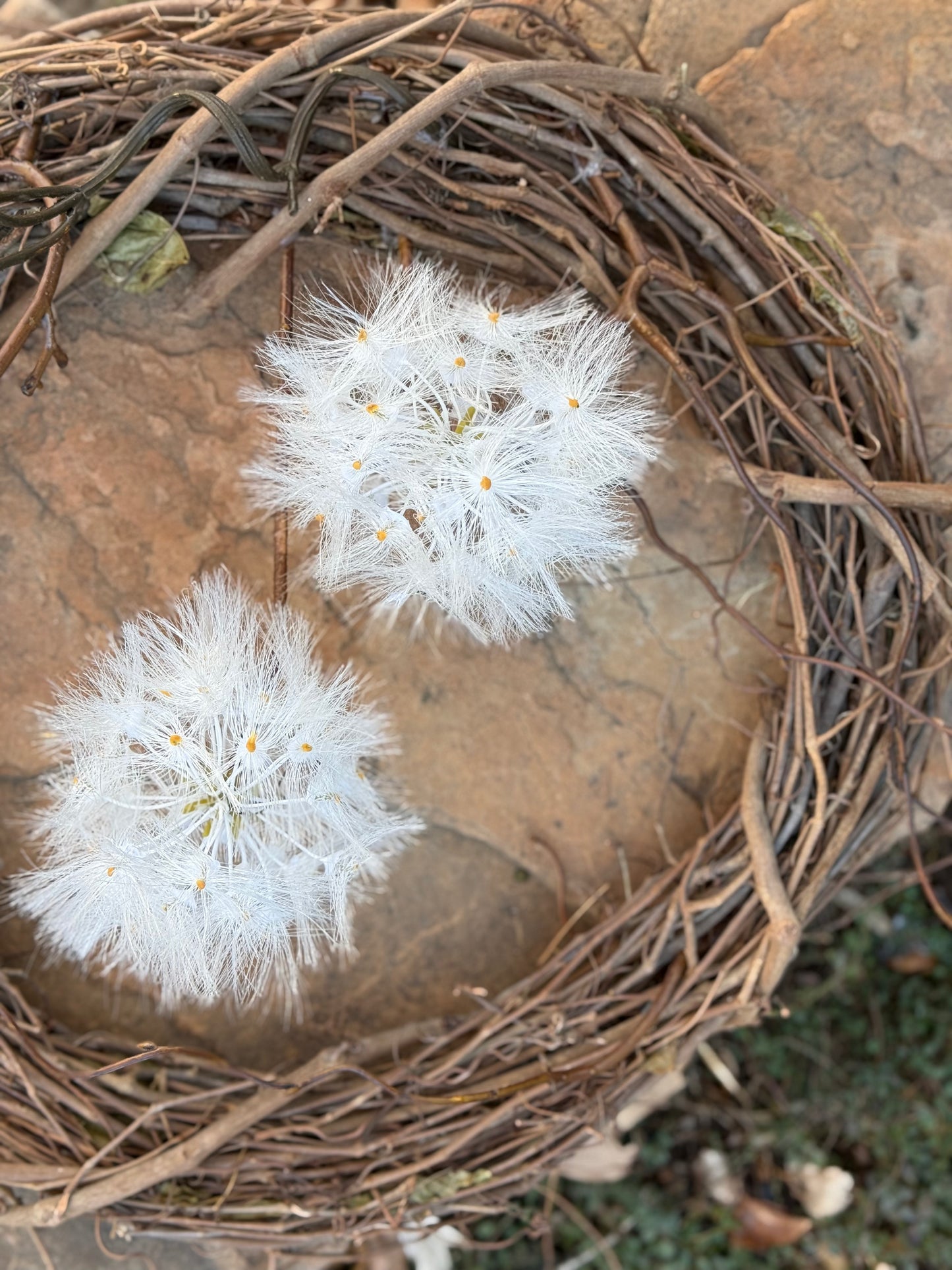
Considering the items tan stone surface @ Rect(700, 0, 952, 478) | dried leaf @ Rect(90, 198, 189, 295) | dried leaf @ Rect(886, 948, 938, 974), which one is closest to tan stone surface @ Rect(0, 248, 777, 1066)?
dried leaf @ Rect(90, 198, 189, 295)

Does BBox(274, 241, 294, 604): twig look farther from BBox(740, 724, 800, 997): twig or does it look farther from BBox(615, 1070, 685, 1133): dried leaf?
BBox(615, 1070, 685, 1133): dried leaf

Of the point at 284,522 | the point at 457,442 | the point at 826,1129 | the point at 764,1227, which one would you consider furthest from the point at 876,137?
the point at 764,1227

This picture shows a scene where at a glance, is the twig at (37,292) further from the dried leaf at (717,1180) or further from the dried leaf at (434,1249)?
the dried leaf at (717,1180)

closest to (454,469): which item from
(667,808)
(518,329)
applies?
(518,329)

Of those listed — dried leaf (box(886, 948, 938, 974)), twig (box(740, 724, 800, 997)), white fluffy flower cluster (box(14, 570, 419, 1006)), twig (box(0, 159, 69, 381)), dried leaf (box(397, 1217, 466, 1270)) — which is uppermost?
twig (box(0, 159, 69, 381))

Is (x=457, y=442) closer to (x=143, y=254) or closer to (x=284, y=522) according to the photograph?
(x=284, y=522)

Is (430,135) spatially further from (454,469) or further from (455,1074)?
(455,1074)
